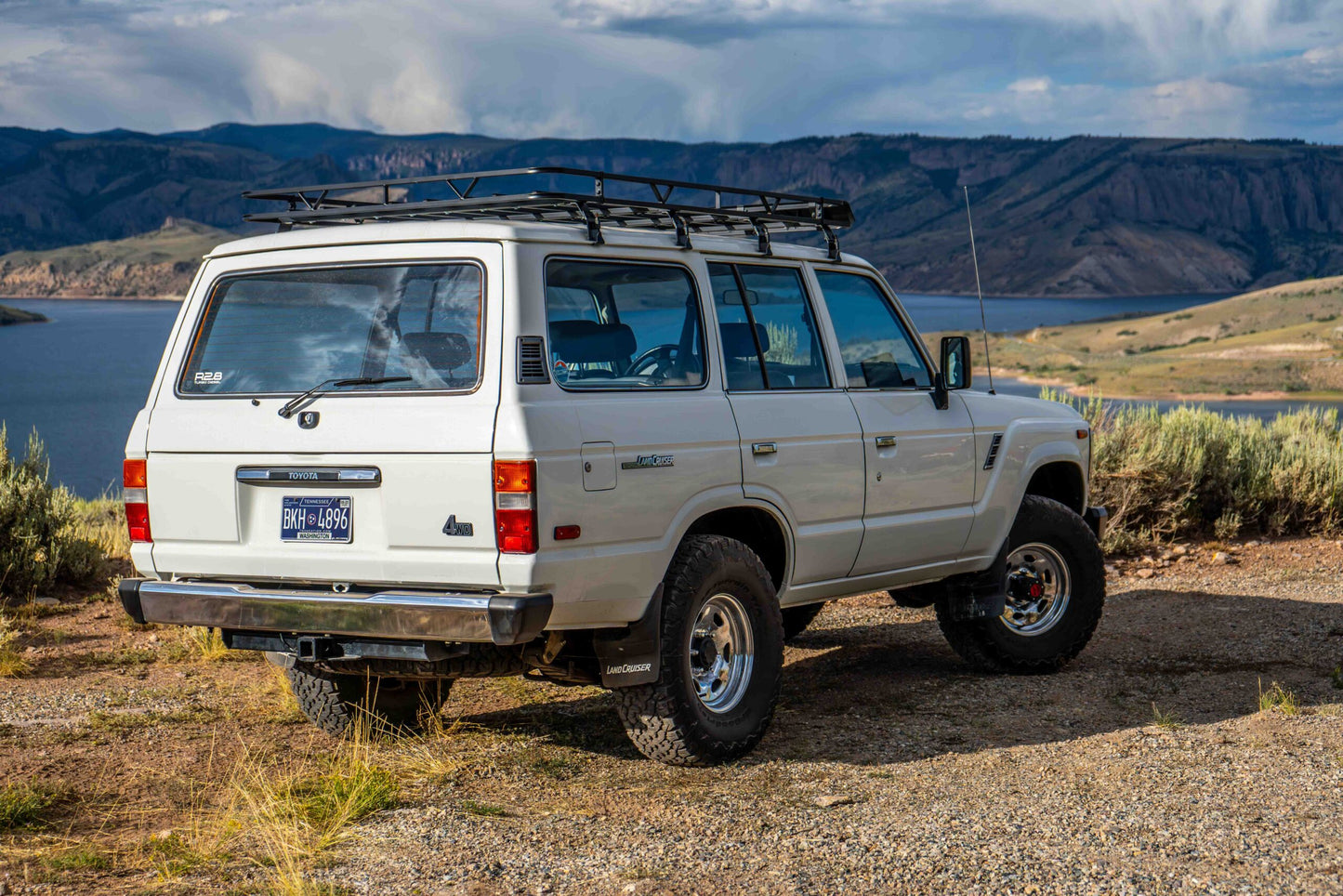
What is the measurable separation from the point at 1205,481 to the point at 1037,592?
6089mm

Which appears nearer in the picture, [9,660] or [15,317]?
[9,660]

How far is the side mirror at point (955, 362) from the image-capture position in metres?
6.18

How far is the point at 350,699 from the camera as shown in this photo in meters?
5.68

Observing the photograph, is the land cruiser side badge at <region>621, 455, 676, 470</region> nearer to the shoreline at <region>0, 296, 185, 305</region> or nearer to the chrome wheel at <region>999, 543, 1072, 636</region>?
the chrome wheel at <region>999, 543, 1072, 636</region>

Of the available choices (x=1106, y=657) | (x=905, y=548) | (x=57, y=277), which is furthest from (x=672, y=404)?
(x=57, y=277)

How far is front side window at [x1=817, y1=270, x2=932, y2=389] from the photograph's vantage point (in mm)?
5938

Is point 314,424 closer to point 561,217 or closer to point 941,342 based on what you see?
point 561,217

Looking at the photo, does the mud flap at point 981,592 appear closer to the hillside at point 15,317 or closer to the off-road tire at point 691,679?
the off-road tire at point 691,679

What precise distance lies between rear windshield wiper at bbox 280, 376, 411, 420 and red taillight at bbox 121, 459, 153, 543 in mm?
724

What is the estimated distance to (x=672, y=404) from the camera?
489 cm

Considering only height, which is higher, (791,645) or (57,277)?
(57,277)

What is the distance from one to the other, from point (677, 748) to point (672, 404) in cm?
133

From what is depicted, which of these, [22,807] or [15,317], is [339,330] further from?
[15,317]

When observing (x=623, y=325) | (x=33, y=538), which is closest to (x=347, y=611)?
(x=623, y=325)
